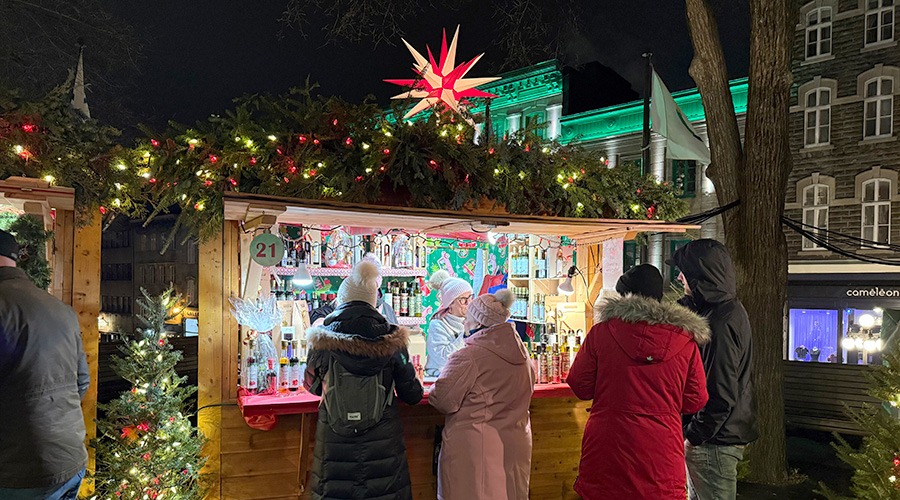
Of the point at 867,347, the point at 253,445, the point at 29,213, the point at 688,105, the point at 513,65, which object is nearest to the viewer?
the point at 29,213

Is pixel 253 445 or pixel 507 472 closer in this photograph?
pixel 507 472

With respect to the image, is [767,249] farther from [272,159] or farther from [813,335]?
[813,335]

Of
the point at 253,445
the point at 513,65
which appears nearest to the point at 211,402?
the point at 253,445

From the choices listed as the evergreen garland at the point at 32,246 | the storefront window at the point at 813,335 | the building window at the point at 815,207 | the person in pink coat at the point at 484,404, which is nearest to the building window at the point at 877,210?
the building window at the point at 815,207

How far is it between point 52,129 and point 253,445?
2.75 m

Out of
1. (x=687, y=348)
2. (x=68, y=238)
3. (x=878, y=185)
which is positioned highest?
(x=878, y=185)

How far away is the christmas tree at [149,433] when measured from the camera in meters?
4.36

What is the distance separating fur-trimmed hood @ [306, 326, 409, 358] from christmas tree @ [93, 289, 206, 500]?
1361 mm

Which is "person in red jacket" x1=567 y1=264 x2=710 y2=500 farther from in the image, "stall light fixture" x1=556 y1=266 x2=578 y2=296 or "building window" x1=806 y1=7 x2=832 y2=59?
"building window" x1=806 y1=7 x2=832 y2=59

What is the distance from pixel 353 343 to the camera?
3.96 m

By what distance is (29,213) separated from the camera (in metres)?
4.24

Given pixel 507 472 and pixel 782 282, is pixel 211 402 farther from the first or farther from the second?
pixel 782 282

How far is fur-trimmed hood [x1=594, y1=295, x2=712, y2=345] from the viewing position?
3.58m

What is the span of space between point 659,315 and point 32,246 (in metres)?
3.94
